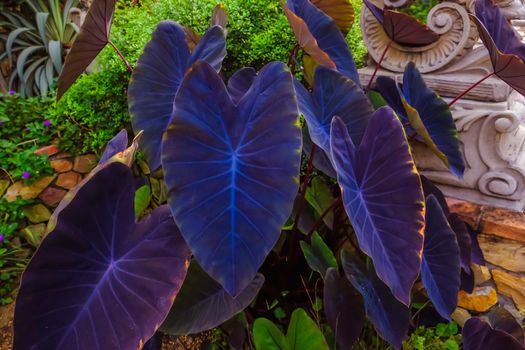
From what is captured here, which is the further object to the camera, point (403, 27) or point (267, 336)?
point (403, 27)

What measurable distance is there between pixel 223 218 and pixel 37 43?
3621mm

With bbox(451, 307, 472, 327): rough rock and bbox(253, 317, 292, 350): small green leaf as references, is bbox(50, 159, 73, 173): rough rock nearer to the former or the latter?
bbox(253, 317, 292, 350): small green leaf

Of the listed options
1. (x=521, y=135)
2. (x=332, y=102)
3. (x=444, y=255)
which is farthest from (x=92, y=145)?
(x=521, y=135)

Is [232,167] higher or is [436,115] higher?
[232,167]

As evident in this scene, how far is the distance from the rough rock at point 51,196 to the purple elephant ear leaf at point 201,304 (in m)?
1.34

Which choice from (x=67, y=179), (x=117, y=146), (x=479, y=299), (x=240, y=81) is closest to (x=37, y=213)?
(x=67, y=179)

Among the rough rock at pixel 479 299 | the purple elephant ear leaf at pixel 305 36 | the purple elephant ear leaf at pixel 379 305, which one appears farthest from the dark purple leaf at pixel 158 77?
the rough rock at pixel 479 299

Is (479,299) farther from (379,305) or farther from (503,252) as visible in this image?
(379,305)

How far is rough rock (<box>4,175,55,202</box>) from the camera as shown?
1.86 meters

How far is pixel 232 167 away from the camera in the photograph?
0.76 m

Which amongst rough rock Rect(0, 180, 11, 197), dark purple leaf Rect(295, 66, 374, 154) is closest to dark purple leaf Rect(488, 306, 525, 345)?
dark purple leaf Rect(295, 66, 374, 154)

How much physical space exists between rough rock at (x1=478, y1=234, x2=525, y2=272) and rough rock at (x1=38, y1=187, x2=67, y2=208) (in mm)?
1999

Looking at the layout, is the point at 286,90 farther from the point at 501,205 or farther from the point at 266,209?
the point at 501,205

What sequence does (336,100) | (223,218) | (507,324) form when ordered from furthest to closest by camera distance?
(507,324)
(336,100)
(223,218)
